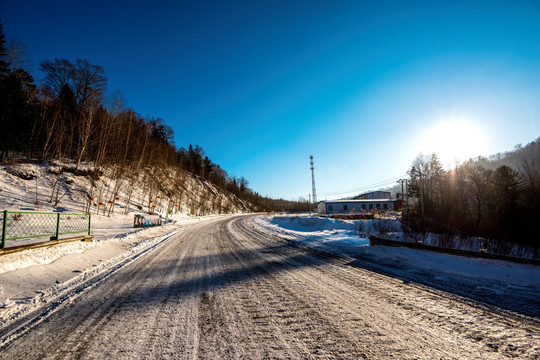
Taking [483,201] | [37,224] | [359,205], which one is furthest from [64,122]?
[359,205]

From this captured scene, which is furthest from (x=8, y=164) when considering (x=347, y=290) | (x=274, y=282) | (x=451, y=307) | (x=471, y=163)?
(x=471, y=163)

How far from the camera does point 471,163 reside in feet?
106

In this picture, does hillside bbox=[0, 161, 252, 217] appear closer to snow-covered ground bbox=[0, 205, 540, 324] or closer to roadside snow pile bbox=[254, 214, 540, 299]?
snow-covered ground bbox=[0, 205, 540, 324]

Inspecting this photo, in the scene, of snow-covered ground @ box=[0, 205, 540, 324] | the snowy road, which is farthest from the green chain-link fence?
the snowy road

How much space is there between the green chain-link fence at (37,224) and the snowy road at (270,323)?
11.1 ft

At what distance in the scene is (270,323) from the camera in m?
2.85

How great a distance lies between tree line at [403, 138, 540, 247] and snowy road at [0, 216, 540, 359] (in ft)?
28.2

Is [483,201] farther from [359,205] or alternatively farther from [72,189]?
[72,189]

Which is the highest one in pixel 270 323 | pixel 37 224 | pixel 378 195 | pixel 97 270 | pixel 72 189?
pixel 72 189

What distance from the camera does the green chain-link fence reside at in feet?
18.4

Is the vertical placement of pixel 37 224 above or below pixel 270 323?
above

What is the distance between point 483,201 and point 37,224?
38.6 m

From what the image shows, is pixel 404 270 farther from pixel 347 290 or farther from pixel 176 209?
pixel 176 209

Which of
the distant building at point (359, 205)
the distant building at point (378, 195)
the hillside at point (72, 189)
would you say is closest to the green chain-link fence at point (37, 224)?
the hillside at point (72, 189)
